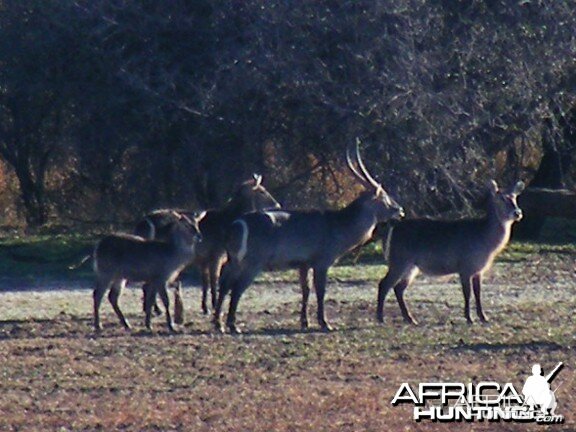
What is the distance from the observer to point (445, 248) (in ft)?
46.7

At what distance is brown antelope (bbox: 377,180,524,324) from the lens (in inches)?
561

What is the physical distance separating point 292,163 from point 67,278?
340cm

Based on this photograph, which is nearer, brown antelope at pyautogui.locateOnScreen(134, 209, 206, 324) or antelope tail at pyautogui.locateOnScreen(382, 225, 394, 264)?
brown antelope at pyautogui.locateOnScreen(134, 209, 206, 324)

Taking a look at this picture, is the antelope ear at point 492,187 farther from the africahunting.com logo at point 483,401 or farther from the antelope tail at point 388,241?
the africahunting.com logo at point 483,401

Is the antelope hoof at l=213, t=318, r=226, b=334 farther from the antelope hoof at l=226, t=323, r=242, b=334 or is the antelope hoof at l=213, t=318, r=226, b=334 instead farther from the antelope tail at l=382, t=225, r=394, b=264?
the antelope tail at l=382, t=225, r=394, b=264

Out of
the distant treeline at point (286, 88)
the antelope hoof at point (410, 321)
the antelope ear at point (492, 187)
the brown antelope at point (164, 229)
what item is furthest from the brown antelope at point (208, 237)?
the distant treeline at point (286, 88)

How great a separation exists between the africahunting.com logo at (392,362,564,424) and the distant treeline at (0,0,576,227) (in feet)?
28.3

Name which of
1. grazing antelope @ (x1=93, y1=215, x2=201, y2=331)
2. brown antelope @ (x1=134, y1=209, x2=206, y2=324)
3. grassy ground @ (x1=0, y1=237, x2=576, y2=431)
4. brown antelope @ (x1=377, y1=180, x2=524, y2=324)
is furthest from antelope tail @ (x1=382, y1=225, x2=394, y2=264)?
grazing antelope @ (x1=93, y1=215, x2=201, y2=331)

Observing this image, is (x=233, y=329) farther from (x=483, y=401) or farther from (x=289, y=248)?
(x=483, y=401)

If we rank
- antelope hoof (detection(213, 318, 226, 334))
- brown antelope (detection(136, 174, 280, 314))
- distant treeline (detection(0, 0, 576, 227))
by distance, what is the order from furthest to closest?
distant treeline (detection(0, 0, 576, 227)), brown antelope (detection(136, 174, 280, 314)), antelope hoof (detection(213, 318, 226, 334))

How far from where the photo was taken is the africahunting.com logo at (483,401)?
30.3ft

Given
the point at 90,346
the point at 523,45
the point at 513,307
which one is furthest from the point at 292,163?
the point at 90,346

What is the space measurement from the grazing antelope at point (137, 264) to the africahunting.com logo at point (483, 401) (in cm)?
380

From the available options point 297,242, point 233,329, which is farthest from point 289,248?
point 233,329
